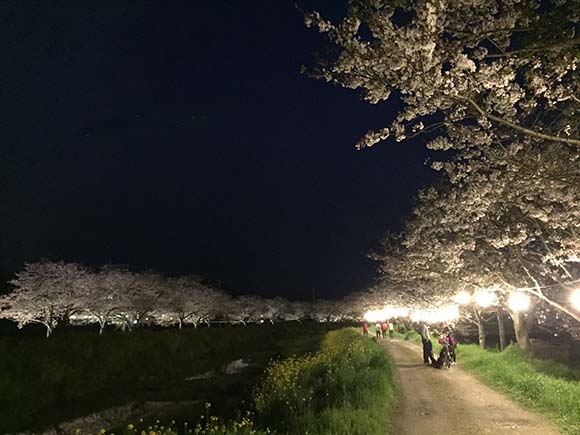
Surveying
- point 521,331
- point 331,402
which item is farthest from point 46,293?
point 521,331

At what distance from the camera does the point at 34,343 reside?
1000 inches

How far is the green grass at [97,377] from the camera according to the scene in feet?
72.2

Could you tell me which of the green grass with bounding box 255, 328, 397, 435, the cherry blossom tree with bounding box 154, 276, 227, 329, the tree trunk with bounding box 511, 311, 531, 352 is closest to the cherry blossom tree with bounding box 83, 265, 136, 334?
the cherry blossom tree with bounding box 154, 276, 227, 329

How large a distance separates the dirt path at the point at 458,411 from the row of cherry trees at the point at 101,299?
120 ft

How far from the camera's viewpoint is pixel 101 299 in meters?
46.5

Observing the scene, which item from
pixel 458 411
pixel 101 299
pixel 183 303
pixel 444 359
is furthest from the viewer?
pixel 183 303

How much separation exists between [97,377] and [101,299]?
62.8ft

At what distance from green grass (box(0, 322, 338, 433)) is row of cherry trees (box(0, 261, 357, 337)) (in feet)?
37.3

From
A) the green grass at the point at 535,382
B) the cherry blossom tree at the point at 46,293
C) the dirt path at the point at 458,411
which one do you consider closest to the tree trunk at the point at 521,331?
the green grass at the point at 535,382

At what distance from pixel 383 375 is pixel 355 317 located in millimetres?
138906

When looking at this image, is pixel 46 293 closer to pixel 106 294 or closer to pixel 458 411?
pixel 106 294

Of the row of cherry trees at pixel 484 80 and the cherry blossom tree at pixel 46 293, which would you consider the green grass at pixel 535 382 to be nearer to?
the row of cherry trees at pixel 484 80

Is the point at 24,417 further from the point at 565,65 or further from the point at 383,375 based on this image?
the point at 565,65

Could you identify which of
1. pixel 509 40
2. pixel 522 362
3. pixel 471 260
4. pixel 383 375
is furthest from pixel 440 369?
pixel 509 40
